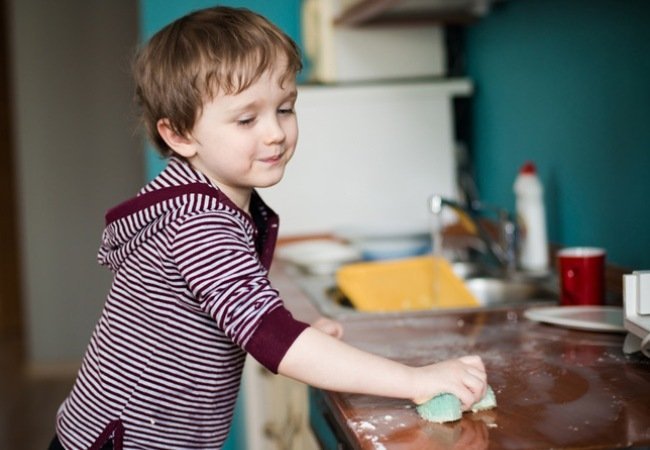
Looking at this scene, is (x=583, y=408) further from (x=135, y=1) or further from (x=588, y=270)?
(x=135, y=1)

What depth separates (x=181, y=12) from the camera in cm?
334

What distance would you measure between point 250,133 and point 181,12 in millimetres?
2189

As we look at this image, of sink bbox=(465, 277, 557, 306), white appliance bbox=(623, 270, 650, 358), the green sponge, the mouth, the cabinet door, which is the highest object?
the mouth

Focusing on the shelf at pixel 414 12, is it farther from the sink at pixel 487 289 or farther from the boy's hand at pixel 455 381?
the boy's hand at pixel 455 381

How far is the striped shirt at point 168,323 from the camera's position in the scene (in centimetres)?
121

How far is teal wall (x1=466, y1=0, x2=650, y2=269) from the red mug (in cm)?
15

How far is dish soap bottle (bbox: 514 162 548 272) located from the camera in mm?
2301

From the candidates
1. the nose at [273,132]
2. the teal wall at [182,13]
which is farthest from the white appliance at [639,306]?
the teal wall at [182,13]

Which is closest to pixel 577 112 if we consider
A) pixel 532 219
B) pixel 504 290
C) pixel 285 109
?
pixel 532 219

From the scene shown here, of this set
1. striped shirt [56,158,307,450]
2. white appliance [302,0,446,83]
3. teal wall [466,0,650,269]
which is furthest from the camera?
white appliance [302,0,446,83]

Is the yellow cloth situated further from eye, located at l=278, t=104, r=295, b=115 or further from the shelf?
eye, located at l=278, t=104, r=295, b=115

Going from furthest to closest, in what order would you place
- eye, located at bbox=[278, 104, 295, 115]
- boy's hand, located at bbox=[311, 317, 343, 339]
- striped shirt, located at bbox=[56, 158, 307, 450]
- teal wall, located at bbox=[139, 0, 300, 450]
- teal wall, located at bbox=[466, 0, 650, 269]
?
1. teal wall, located at bbox=[139, 0, 300, 450]
2. teal wall, located at bbox=[466, 0, 650, 269]
3. boy's hand, located at bbox=[311, 317, 343, 339]
4. eye, located at bbox=[278, 104, 295, 115]
5. striped shirt, located at bbox=[56, 158, 307, 450]

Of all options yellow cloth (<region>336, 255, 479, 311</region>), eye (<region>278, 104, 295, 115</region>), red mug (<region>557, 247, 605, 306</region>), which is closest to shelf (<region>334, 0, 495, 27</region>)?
yellow cloth (<region>336, 255, 479, 311</region>)

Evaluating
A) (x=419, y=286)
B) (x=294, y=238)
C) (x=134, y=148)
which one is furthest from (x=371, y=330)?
(x=134, y=148)
